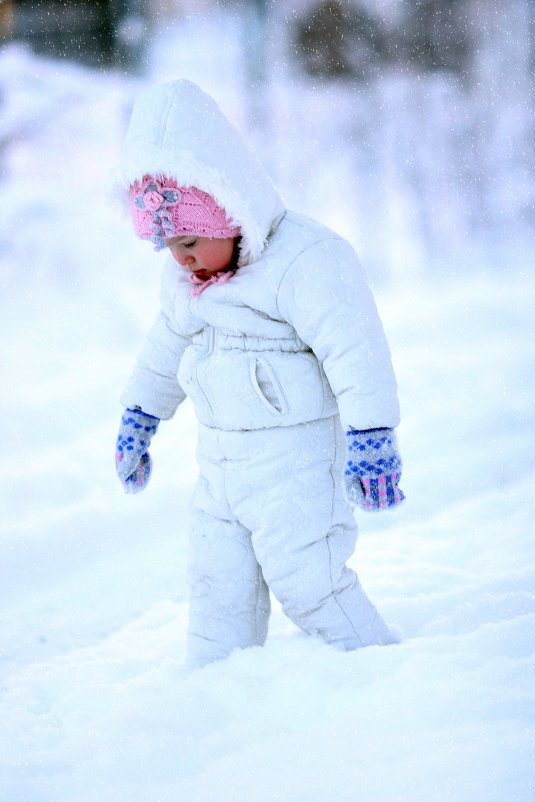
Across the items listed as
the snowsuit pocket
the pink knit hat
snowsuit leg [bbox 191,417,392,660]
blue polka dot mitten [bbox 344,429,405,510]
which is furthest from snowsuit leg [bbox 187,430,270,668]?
the pink knit hat

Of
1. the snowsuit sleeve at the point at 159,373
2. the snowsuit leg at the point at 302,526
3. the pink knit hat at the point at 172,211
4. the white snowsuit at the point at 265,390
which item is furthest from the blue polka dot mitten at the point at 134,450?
the pink knit hat at the point at 172,211

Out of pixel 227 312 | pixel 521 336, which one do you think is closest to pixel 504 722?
pixel 227 312

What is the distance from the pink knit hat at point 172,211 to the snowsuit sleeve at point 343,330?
0.46 feet

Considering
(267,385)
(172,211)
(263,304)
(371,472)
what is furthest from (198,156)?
(371,472)

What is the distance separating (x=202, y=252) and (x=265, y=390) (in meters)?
0.24

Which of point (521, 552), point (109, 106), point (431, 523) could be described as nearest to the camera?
point (521, 552)

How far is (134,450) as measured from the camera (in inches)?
62.6

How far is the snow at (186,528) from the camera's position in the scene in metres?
1.10

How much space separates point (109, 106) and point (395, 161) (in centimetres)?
151

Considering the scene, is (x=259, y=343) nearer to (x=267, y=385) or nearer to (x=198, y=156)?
(x=267, y=385)

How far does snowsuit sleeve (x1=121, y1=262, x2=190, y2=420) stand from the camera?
1566mm

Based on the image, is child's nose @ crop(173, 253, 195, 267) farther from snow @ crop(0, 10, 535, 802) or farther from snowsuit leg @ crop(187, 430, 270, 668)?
snowsuit leg @ crop(187, 430, 270, 668)

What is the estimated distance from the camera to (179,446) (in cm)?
275

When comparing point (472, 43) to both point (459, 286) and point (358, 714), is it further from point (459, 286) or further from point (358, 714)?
point (358, 714)
